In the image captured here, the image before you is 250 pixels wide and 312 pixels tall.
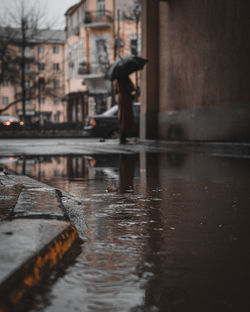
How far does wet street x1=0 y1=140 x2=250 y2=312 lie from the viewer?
6.13 feet

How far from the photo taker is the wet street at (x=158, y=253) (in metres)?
1.87

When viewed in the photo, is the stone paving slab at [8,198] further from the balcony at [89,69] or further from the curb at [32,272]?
the balcony at [89,69]

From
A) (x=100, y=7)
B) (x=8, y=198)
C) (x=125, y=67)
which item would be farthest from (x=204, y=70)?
(x=100, y=7)

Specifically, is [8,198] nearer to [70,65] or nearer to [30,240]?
[30,240]

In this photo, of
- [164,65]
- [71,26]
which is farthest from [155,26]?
[71,26]

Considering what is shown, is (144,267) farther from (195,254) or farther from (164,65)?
(164,65)

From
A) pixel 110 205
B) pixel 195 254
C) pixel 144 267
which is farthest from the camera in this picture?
pixel 110 205

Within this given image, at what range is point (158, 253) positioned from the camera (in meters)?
2.56

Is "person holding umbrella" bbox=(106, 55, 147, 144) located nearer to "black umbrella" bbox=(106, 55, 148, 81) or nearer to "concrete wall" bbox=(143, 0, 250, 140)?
"black umbrella" bbox=(106, 55, 148, 81)

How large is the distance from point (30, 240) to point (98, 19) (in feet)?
154

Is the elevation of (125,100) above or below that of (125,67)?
below

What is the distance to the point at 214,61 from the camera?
42.2 ft

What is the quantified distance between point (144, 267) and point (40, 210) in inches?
41.3

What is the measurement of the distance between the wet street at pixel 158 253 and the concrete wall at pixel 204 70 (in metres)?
7.11
